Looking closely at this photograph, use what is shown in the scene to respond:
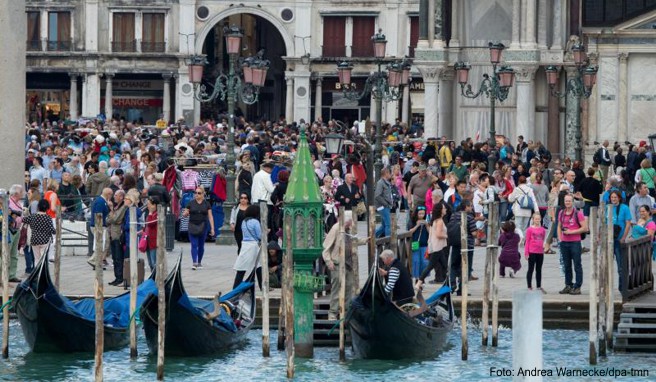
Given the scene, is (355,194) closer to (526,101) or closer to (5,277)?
(5,277)

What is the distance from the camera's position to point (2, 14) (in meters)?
27.5

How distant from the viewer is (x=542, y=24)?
4156 cm

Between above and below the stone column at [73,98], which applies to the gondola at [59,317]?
below

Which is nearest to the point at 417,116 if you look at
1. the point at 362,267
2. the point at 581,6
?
the point at 581,6

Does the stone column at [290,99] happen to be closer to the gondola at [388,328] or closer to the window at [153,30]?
the window at [153,30]

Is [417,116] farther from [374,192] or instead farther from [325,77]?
[374,192]

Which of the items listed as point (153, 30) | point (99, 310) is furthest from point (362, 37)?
point (99, 310)

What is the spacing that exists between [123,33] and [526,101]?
34.6 meters

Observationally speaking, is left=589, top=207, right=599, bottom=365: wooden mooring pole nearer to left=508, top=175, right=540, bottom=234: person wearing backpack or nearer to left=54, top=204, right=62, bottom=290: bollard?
left=54, top=204, right=62, bottom=290: bollard

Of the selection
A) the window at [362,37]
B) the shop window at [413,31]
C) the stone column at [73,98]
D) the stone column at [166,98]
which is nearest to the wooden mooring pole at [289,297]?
the shop window at [413,31]

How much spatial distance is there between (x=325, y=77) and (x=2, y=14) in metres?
47.3

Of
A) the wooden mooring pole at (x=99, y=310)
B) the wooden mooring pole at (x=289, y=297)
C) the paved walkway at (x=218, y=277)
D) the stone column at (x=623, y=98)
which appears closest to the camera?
the wooden mooring pole at (x=99, y=310)

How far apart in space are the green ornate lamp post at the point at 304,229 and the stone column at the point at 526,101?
20.0 m

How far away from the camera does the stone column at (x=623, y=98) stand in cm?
4212
